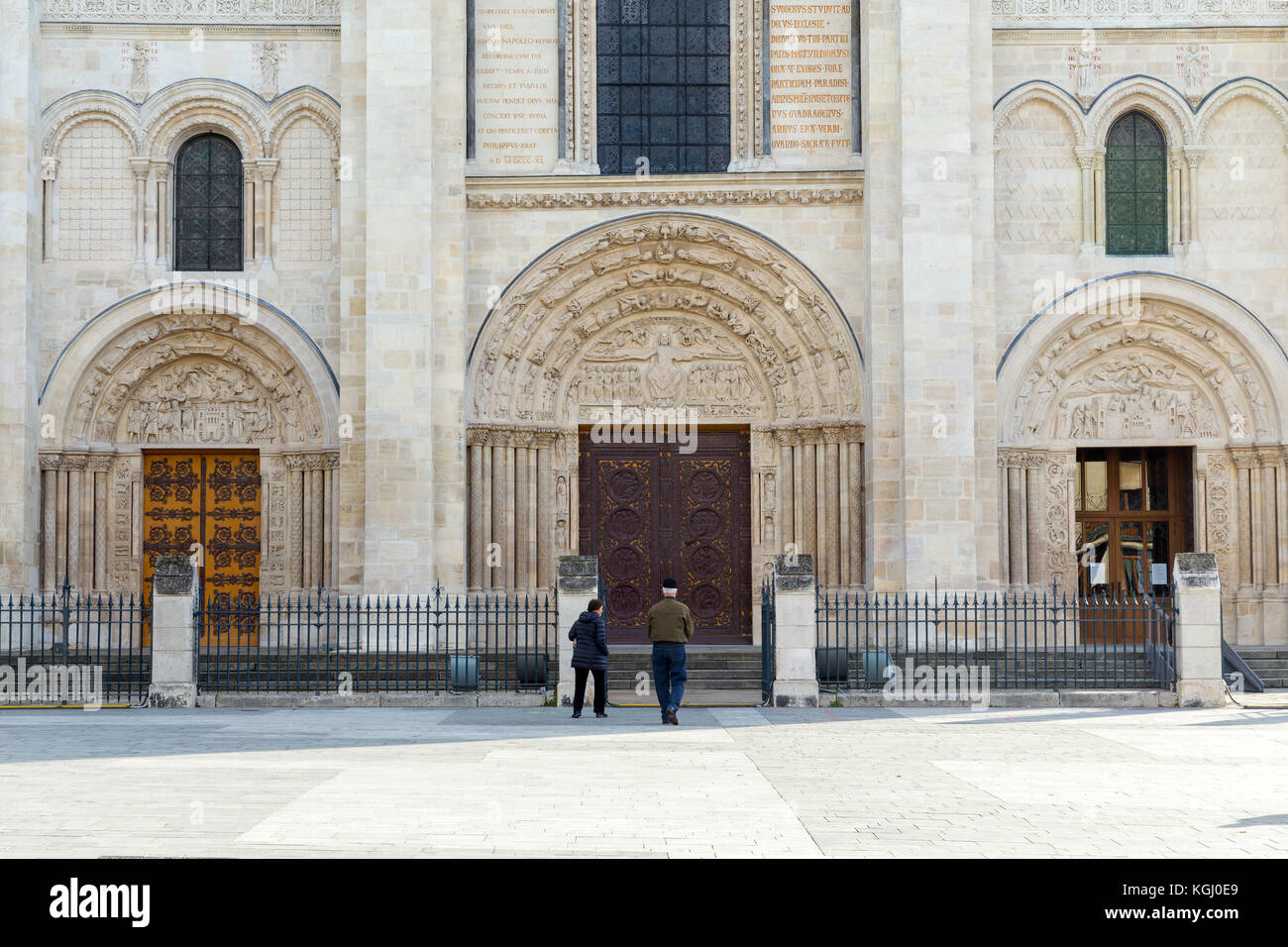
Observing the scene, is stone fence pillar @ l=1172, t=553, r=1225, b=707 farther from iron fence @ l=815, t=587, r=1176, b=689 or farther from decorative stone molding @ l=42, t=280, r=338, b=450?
decorative stone molding @ l=42, t=280, r=338, b=450

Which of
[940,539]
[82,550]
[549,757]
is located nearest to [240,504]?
[82,550]

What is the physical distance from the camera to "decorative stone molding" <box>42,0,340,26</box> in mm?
21703

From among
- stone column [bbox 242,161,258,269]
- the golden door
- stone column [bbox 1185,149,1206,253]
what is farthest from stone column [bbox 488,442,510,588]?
stone column [bbox 1185,149,1206,253]

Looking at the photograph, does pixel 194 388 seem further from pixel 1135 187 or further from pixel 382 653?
pixel 1135 187

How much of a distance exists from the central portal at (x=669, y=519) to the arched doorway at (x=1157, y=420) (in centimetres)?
390

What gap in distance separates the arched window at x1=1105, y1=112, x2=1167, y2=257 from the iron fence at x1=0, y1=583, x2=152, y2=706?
14.3 meters

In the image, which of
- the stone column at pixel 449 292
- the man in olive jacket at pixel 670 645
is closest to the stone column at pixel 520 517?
the stone column at pixel 449 292

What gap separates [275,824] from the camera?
8352 mm

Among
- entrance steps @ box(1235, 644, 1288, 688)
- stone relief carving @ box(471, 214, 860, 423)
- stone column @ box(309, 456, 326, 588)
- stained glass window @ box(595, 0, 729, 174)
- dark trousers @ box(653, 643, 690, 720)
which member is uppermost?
stained glass window @ box(595, 0, 729, 174)

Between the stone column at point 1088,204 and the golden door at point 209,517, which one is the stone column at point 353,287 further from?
the stone column at point 1088,204

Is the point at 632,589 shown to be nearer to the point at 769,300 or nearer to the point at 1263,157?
the point at 769,300

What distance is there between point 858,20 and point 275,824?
16.5m

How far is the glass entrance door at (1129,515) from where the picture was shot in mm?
22406

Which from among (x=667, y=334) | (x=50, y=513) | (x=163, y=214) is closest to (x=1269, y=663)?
(x=667, y=334)
